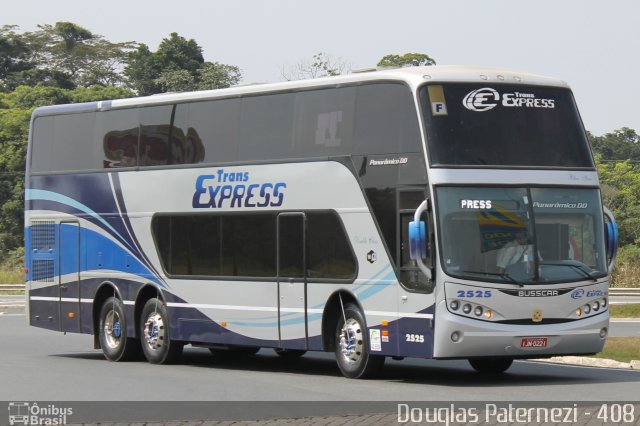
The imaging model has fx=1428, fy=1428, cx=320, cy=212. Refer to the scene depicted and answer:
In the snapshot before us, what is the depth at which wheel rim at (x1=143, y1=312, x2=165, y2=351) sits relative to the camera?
23.3 m

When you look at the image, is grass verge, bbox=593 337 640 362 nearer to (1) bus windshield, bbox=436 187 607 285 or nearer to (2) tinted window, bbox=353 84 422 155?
(1) bus windshield, bbox=436 187 607 285

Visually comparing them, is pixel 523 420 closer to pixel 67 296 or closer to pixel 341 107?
pixel 341 107

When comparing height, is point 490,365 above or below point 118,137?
below

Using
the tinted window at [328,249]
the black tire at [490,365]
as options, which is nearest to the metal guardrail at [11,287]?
the tinted window at [328,249]

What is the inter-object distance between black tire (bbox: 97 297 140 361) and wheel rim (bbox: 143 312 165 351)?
66 centimetres

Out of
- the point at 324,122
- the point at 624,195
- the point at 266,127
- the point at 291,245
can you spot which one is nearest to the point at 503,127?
the point at 324,122

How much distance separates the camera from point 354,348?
19.3m

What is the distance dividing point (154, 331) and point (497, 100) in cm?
765

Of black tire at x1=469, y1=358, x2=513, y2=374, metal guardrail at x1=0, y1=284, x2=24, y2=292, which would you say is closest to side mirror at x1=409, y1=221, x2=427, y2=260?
black tire at x1=469, y1=358, x2=513, y2=374

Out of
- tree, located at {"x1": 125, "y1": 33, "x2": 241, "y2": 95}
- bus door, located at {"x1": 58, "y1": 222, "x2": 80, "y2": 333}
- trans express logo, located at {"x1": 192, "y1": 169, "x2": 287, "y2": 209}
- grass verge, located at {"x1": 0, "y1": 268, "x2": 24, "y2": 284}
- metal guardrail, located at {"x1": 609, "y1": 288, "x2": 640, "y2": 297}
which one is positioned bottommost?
metal guardrail, located at {"x1": 609, "y1": 288, "x2": 640, "y2": 297}

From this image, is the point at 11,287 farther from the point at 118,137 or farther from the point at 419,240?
the point at 419,240

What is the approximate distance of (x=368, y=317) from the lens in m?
Answer: 19.0

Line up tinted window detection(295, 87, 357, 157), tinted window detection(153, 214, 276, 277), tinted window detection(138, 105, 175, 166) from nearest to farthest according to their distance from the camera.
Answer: tinted window detection(295, 87, 357, 157)
tinted window detection(153, 214, 276, 277)
tinted window detection(138, 105, 175, 166)

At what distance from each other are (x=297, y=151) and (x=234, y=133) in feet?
5.79
